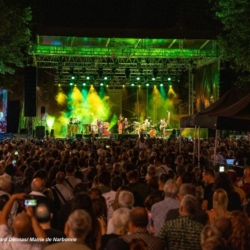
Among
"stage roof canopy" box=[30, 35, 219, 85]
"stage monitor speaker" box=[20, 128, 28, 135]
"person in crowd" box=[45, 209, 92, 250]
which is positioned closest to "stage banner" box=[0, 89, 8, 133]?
"stage monitor speaker" box=[20, 128, 28, 135]

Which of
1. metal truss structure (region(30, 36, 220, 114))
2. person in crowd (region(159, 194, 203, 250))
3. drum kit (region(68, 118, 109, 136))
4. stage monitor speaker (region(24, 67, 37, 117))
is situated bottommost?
person in crowd (region(159, 194, 203, 250))

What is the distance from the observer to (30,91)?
31156mm

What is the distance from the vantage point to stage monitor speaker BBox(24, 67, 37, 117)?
3078 cm

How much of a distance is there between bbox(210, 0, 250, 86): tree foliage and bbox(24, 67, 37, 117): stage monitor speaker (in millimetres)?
9653

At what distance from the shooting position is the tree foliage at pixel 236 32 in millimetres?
27062

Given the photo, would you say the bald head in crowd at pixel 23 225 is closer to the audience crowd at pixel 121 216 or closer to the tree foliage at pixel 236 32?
the audience crowd at pixel 121 216

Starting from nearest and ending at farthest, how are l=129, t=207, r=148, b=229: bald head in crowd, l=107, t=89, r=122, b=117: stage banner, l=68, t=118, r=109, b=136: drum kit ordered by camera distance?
l=129, t=207, r=148, b=229: bald head in crowd, l=68, t=118, r=109, b=136: drum kit, l=107, t=89, r=122, b=117: stage banner

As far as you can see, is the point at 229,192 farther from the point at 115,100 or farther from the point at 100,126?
the point at 115,100

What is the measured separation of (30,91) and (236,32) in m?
10.9

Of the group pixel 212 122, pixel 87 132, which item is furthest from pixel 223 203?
pixel 87 132

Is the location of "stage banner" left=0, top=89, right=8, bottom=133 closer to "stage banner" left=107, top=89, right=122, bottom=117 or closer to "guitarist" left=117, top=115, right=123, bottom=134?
"guitarist" left=117, top=115, right=123, bottom=134

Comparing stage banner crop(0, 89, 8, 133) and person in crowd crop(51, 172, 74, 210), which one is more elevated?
stage banner crop(0, 89, 8, 133)

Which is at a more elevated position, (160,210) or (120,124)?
(120,124)

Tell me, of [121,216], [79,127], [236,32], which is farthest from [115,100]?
[121,216]
